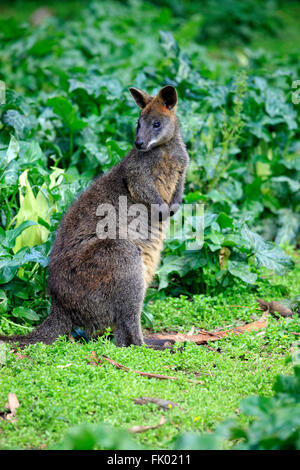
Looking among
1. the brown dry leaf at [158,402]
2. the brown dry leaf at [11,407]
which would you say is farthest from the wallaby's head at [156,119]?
the brown dry leaf at [11,407]

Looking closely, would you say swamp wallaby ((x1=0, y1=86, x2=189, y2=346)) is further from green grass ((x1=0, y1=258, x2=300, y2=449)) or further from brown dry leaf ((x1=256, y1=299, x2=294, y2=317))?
brown dry leaf ((x1=256, y1=299, x2=294, y2=317))

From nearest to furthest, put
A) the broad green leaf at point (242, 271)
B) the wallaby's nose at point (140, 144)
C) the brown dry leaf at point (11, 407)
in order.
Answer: the brown dry leaf at point (11, 407)
the wallaby's nose at point (140, 144)
the broad green leaf at point (242, 271)

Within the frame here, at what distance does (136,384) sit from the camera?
4066mm

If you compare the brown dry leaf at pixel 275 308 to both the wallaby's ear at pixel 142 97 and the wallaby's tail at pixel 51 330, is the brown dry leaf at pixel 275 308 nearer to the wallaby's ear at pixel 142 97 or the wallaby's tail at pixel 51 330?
the wallaby's tail at pixel 51 330

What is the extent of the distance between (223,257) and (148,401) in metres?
2.48

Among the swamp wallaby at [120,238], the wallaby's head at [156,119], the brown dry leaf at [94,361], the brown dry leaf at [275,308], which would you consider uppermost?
the wallaby's head at [156,119]

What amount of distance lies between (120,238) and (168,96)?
1.37m

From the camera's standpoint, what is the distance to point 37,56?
1070 centimetres

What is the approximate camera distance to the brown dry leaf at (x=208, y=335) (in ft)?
16.7

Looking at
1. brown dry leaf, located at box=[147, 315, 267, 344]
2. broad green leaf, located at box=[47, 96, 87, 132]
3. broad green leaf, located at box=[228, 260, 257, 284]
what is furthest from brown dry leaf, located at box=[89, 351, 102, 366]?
broad green leaf, located at box=[47, 96, 87, 132]

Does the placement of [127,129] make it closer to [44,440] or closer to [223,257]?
[223,257]

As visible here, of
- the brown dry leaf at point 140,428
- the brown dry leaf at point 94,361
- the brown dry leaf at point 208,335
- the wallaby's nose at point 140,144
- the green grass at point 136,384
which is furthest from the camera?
the wallaby's nose at point 140,144

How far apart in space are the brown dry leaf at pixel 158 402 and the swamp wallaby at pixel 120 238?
989 millimetres

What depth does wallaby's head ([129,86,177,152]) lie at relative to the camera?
5.32 m
